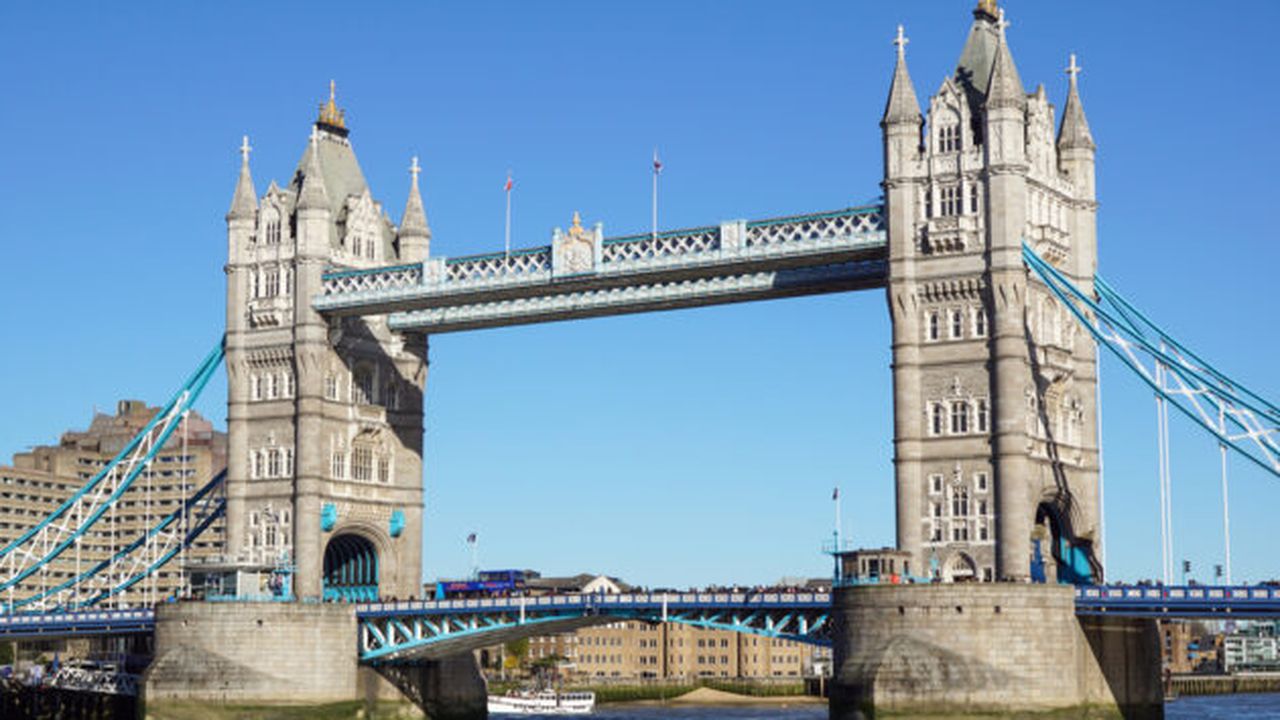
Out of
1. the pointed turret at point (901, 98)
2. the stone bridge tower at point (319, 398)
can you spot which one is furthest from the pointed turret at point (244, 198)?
the pointed turret at point (901, 98)

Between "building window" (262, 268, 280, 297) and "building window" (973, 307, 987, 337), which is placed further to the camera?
"building window" (262, 268, 280, 297)

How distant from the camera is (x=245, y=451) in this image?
117812 millimetres

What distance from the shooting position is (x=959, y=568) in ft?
311

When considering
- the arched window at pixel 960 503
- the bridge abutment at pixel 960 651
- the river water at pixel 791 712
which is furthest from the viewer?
the river water at pixel 791 712

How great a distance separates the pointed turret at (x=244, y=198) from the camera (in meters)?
120

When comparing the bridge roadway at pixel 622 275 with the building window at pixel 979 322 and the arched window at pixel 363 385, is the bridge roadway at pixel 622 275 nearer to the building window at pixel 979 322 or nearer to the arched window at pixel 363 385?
the arched window at pixel 363 385

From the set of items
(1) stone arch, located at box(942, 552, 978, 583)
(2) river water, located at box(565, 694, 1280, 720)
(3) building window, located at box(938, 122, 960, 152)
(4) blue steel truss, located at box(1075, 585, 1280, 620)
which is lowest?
(2) river water, located at box(565, 694, 1280, 720)

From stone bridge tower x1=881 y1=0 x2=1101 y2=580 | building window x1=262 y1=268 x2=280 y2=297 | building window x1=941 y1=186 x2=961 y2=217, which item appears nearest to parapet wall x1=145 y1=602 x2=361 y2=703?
building window x1=262 y1=268 x2=280 y2=297

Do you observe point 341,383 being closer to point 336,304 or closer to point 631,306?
point 336,304

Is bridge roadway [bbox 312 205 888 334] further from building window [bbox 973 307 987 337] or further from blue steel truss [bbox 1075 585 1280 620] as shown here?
blue steel truss [bbox 1075 585 1280 620]

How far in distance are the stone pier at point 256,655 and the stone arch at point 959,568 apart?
33451 mm

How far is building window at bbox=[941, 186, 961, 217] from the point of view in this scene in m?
95.9

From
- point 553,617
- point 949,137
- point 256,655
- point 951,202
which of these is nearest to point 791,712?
point 553,617

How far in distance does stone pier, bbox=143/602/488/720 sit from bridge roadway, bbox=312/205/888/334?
17.5 metres
